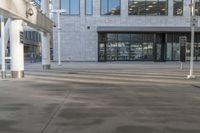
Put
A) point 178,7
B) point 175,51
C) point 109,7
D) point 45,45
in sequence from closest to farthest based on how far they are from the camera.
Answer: point 45,45
point 109,7
point 178,7
point 175,51

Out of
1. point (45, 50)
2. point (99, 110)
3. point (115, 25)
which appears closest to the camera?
point (99, 110)

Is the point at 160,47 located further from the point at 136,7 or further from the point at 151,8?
the point at 136,7

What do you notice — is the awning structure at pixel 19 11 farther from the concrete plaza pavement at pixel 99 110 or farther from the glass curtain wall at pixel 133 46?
the glass curtain wall at pixel 133 46

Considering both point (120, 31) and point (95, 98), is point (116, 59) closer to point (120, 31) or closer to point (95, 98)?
point (120, 31)

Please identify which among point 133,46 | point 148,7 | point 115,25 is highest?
point 148,7

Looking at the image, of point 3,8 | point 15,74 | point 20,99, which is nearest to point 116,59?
point 15,74

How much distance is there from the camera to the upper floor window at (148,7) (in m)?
52.2

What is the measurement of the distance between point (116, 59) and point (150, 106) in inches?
1610

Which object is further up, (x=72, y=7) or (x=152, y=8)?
(x=72, y=7)

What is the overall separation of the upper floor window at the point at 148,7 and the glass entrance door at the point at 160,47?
2.86 metres

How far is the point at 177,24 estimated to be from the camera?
52.3 m

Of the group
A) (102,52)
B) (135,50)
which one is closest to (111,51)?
(102,52)

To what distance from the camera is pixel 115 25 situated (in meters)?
52.2

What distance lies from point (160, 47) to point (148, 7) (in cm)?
519
